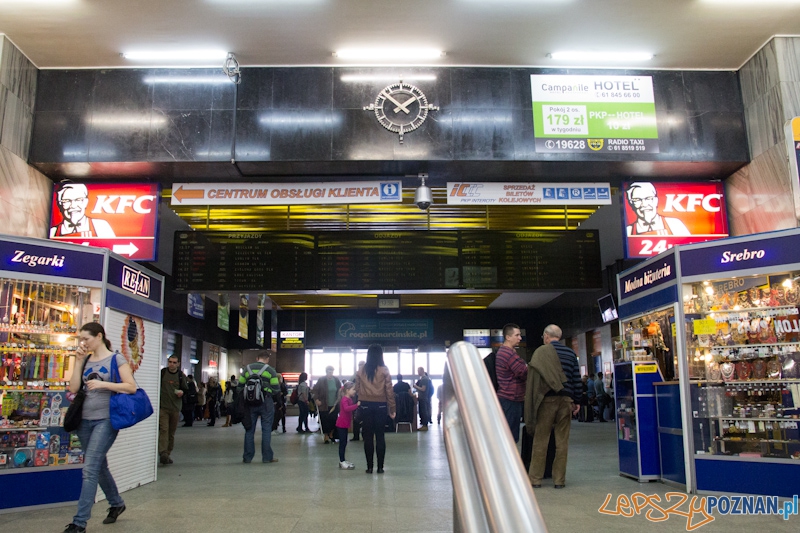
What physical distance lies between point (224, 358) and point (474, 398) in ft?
74.3

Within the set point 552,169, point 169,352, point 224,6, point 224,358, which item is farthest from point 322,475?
point 224,358

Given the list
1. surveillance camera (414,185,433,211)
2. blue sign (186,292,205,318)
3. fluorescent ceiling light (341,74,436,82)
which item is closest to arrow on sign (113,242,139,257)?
fluorescent ceiling light (341,74,436,82)

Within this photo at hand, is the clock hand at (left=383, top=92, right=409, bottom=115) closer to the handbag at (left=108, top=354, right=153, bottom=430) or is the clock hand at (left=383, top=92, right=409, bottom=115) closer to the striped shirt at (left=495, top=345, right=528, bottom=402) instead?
the striped shirt at (left=495, top=345, right=528, bottom=402)

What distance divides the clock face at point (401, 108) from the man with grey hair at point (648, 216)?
2.64 m

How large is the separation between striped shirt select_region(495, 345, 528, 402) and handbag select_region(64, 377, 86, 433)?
3816 millimetres

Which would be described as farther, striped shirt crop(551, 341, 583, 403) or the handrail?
striped shirt crop(551, 341, 583, 403)

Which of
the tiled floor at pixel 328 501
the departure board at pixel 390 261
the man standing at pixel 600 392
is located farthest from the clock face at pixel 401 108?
the man standing at pixel 600 392

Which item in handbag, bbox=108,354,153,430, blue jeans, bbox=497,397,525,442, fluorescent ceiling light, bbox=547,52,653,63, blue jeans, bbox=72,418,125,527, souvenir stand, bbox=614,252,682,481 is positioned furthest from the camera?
fluorescent ceiling light, bbox=547,52,653,63

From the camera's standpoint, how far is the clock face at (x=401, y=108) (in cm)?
714

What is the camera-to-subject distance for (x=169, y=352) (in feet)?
55.7

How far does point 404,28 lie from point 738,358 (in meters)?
4.60

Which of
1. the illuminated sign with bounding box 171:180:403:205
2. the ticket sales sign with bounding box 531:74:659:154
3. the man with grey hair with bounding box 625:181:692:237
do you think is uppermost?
the ticket sales sign with bounding box 531:74:659:154

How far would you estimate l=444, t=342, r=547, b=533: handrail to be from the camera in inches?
53.5

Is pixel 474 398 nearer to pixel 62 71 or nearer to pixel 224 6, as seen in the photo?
pixel 224 6
